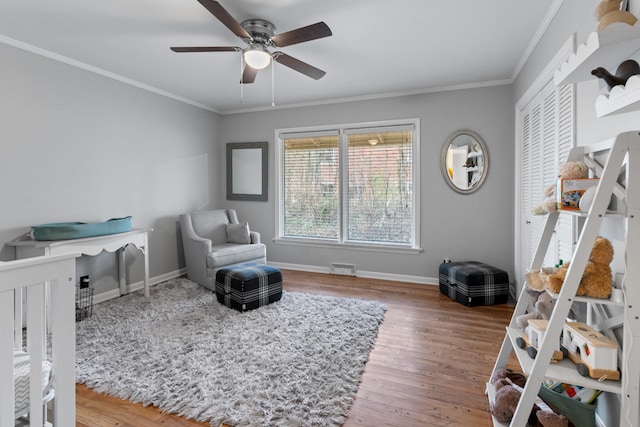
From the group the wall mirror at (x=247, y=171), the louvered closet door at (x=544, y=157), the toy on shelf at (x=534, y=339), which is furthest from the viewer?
the wall mirror at (x=247, y=171)

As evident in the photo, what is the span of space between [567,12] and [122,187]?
4.41 m

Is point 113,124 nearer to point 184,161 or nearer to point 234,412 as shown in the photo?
point 184,161

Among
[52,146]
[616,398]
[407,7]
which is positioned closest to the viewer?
[616,398]

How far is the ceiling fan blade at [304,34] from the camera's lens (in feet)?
6.64

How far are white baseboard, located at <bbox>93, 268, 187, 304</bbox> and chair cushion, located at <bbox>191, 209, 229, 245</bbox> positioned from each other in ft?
2.31

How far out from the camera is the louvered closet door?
6.98ft

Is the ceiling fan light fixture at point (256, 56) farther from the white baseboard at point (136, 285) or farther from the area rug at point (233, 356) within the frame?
the white baseboard at point (136, 285)

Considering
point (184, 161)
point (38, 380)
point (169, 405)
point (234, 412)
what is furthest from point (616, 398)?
point (184, 161)

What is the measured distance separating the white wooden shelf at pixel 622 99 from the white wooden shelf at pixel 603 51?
0.53 feet

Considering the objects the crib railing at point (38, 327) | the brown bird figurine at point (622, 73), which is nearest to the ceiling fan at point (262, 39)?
the brown bird figurine at point (622, 73)

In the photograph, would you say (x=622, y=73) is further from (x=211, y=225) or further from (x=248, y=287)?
(x=211, y=225)

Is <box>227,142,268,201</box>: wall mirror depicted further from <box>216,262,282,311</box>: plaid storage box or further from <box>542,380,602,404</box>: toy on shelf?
<box>542,380,602,404</box>: toy on shelf

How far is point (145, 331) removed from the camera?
264 centimetres

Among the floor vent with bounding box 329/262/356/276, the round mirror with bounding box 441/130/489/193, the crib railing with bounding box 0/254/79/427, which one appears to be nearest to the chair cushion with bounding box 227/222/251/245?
the floor vent with bounding box 329/262/356/276
